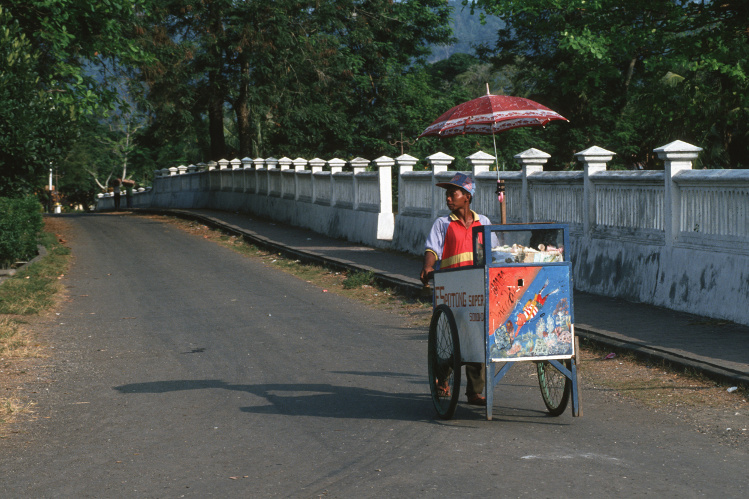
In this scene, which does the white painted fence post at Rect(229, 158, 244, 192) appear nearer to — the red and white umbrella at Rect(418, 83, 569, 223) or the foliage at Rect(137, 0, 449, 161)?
the foliage at Rect(137, 0, 449, 161)

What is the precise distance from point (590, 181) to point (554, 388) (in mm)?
6488

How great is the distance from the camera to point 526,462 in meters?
5.32

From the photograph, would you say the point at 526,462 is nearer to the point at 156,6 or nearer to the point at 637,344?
the point at 637,344

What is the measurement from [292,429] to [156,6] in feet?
92.5

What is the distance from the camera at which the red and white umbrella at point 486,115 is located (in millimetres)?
7855

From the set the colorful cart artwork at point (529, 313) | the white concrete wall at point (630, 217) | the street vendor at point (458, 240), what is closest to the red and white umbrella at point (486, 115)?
the street vendor at point (458, 240)

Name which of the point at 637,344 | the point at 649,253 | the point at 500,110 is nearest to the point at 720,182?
the point at 649,253

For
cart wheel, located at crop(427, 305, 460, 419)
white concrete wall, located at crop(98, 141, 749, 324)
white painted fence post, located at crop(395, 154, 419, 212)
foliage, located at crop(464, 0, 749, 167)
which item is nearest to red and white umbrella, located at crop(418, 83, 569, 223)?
cart wheel, located at crop(427, 305, 460, 419)

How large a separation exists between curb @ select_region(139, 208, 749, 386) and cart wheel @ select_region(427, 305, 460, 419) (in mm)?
2431

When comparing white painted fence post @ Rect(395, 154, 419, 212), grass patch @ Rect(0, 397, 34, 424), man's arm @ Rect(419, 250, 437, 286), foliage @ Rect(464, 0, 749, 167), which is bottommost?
grass patch @ Rect(0, 397, 34, 424)

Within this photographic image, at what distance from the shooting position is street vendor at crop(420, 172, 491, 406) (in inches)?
259

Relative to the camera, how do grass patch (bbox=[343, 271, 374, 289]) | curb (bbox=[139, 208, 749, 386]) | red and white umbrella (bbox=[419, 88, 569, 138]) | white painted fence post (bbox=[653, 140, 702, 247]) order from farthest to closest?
grass patch (bbox=[343, 271, 374, 289]) < white painted fence post (bbox=[653, 140, 702, 247]) < red and white umbrella (bbox=[419, 88, 569, 138]) < curb (bbox=[139, 208, 749, 386])

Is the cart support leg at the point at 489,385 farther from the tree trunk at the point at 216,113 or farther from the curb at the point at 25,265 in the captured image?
the tree trunk at the point at 216,113

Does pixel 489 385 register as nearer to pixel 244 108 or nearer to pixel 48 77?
pixel 48 77
